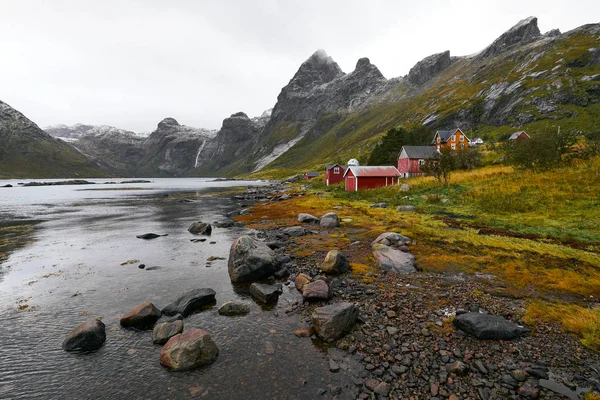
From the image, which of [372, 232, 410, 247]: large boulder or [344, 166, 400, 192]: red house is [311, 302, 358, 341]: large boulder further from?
[344, 166, 400, 192]: red house

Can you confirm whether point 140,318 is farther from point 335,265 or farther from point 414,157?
point 414,157

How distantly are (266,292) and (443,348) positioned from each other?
7.96m

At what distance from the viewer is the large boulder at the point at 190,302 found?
513 inches

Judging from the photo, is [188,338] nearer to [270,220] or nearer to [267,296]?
[267,296]

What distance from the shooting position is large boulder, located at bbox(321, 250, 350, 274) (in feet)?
53.2

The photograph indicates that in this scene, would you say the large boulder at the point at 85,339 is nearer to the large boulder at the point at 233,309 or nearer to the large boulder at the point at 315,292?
the large boulder at the point at 233,309

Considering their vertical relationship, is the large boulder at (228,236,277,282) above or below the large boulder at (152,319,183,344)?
above

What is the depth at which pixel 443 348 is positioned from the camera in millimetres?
9219

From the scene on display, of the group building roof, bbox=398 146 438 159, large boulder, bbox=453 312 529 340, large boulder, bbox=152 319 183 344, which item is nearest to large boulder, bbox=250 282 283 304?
large boulder, bbox=152 319 183 344

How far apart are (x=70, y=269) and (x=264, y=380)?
19.4 m

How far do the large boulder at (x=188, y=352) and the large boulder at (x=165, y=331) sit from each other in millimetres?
1063

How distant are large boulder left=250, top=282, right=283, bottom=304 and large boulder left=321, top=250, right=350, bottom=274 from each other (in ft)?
9.88

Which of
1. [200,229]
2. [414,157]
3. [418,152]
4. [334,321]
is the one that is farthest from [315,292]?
[418,152]

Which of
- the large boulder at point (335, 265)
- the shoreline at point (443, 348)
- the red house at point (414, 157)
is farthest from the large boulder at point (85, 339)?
the red house at point (414, 157)
